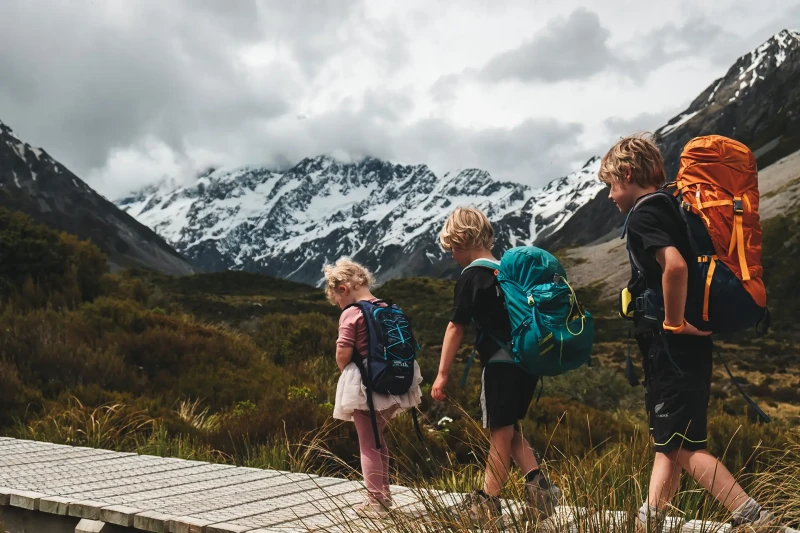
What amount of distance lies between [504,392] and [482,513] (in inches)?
38.0

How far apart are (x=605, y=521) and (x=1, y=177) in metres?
128

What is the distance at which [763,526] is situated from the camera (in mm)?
3008

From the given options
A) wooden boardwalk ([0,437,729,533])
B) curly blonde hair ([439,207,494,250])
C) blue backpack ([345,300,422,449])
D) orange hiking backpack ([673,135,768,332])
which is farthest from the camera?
blue backpack ([345,300,422,449])

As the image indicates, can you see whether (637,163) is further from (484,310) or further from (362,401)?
(362,401)

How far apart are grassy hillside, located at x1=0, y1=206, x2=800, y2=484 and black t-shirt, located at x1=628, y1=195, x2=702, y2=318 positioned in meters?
0.91

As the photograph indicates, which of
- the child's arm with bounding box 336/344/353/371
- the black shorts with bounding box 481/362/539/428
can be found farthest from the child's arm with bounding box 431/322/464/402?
the child's arm with bounding box 336/344/353/371

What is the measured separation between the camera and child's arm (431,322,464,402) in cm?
407

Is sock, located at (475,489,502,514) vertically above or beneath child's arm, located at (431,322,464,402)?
beneath

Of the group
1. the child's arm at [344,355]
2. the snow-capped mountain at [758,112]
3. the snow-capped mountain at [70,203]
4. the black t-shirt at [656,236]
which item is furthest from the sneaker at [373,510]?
the snow-capped mountain at [758,112]

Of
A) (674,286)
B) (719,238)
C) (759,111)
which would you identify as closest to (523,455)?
(674,286)

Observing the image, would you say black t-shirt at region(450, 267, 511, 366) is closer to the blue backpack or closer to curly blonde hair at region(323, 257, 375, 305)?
the blue backpack

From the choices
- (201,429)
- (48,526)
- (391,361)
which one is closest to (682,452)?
(391,361)

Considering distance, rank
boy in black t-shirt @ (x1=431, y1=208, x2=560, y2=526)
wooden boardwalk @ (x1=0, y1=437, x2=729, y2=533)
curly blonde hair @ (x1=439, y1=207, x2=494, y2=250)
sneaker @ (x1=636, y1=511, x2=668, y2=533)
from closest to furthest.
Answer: sneaker @ (x1=636, y1=511, x2=668, y2=533), wooden boardwalk @ (x1=0, y1=437, x2=729, y2=533), boy in black t-shirt @ (x1=431, y1=208, x2=560, y2=526), curly blonde hair @ (x1=439, y1=207, x2=494, y2=250)

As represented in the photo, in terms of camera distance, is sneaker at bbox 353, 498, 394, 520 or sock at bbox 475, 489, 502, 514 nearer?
sneaker at bbox 353, 498, 394, 520
